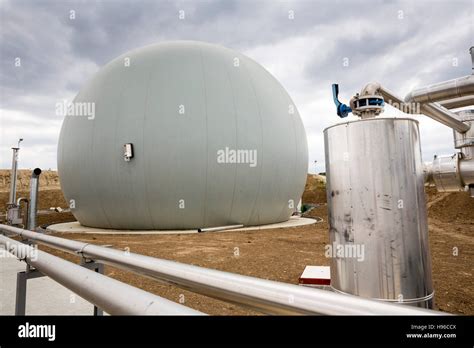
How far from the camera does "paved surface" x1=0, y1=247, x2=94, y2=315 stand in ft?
12.2

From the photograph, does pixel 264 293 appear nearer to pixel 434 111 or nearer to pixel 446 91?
pixel 434 111

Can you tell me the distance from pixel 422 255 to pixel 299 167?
1239 cm

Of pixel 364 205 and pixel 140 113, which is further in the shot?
pixel 140 113

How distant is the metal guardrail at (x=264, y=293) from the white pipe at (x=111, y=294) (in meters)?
0.25

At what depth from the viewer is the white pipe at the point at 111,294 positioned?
94 cm

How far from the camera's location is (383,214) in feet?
6.06

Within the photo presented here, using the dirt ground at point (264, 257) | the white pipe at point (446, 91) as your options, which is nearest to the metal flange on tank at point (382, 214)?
the white pipe at point (446, 91)

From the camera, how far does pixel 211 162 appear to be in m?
11.5

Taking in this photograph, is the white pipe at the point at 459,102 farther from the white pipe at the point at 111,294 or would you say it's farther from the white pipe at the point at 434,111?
the white pipe at the point at 111,294

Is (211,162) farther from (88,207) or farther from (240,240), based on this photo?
(88,207)

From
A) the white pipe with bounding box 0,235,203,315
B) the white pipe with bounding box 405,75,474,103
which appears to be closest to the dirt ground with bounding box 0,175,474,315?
the white pipe with bounding box 0,235,203,315

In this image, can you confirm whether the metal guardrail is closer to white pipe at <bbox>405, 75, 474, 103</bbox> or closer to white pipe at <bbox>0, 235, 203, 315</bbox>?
white pipe at <bbox>0, 235, 203, 315</bbox>
